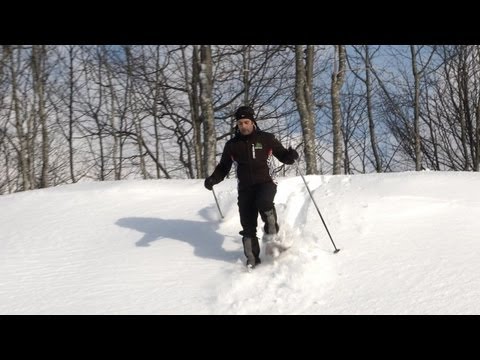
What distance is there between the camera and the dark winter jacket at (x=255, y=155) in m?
→ 5.15

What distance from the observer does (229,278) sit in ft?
16.1

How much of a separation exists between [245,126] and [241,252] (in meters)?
1.56

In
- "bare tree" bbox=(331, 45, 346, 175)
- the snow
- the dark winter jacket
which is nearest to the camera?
the snow

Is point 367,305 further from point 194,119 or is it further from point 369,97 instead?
point 369,97

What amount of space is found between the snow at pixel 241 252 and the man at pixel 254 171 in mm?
319

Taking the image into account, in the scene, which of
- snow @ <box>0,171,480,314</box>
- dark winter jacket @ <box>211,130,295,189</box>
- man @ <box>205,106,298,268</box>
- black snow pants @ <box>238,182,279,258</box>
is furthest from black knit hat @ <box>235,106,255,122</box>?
snow @ <box>0,171,480,314</box>

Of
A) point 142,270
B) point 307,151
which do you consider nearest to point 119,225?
point 142,270

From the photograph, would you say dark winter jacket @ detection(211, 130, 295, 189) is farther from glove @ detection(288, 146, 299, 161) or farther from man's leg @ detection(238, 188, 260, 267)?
man's leg @ detection(238, 188, 260, 267)

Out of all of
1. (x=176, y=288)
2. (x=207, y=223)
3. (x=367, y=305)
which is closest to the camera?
(x=367, y=305)

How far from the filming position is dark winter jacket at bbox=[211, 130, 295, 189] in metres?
5.15

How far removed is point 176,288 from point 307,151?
8.23m

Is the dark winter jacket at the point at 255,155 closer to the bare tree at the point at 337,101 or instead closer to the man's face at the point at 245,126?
the man's face at the point at 245,126

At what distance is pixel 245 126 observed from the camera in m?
5.12

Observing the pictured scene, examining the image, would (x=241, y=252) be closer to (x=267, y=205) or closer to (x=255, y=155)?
(x=267, y=205)
